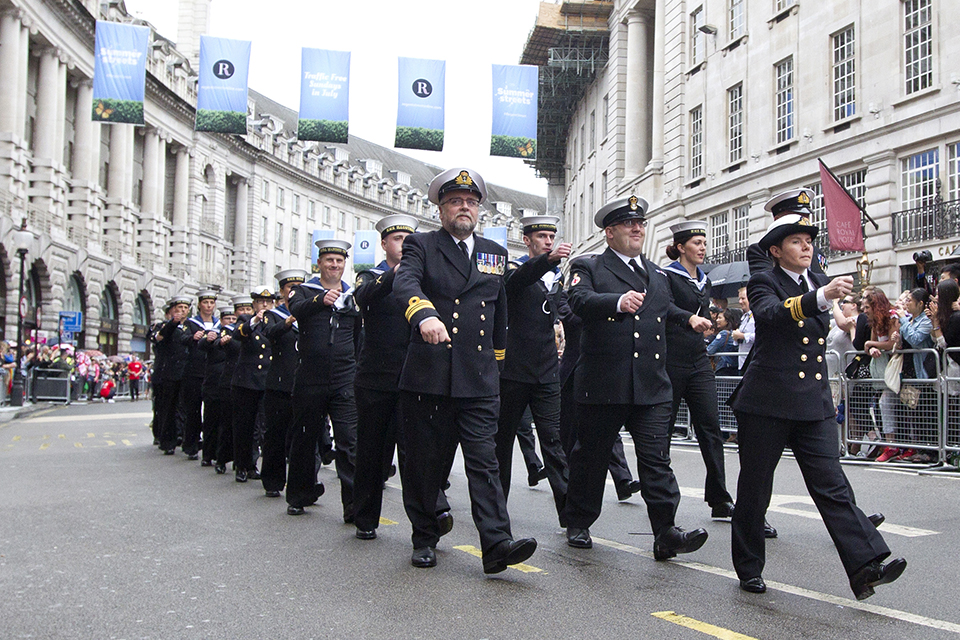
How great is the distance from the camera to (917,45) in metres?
22.6

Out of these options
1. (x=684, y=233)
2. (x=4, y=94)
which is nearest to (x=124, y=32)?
(x=684, y=233)

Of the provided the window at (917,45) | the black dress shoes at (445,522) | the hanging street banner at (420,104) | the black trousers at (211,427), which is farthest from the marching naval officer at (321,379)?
the window at (917,45)

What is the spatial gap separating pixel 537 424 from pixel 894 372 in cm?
541

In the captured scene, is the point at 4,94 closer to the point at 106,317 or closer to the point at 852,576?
the point at 106,317

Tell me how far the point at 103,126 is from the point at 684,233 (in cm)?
5194

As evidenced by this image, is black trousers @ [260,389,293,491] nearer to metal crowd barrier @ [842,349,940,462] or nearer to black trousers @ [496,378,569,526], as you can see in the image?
black trousers @ [496,378,569,526]

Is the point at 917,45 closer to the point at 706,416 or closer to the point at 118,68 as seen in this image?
the point at 118,68

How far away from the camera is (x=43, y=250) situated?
4241 cm

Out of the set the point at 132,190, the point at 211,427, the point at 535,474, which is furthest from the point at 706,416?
the point at 132,190

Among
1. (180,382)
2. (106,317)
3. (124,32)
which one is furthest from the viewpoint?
(106,317)

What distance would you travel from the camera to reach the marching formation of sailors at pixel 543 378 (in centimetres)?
511

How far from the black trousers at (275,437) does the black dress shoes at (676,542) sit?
3791mm

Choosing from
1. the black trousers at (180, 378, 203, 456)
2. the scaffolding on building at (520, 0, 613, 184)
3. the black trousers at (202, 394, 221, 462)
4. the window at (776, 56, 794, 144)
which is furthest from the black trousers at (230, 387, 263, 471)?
the scaffolding on building at (520, 0, 613, 184)

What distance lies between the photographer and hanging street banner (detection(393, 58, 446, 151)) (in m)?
22.2
